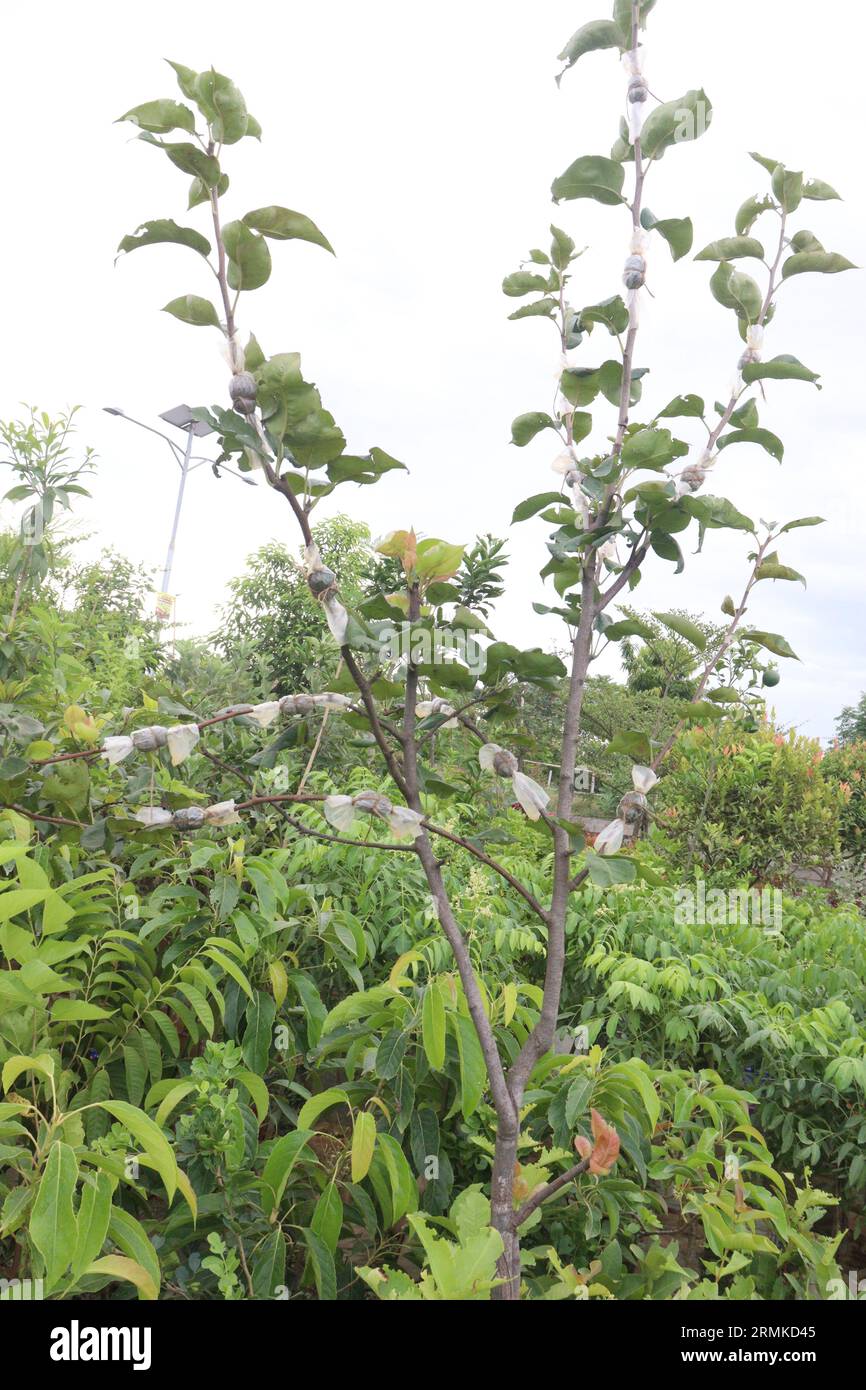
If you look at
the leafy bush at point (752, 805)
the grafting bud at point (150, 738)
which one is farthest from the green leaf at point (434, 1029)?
the leafy bush at point (752, 805)

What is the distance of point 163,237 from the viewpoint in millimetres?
1235

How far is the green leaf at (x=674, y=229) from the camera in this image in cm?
158

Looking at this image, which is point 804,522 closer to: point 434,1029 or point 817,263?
point 817,263

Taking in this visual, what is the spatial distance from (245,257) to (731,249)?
98cm

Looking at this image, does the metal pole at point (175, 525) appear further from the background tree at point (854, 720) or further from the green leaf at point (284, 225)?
the background tree at point (854, 720)

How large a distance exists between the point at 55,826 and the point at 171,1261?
94 cm

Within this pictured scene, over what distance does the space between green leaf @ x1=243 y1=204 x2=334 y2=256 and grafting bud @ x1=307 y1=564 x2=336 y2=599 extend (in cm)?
43

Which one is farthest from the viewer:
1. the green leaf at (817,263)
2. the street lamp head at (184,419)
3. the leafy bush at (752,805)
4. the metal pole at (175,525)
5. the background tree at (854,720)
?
the background tree at (854,720)

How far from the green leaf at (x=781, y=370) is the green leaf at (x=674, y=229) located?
9.3 inches

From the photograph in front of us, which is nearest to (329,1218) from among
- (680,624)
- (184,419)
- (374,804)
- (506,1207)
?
(506,1207)

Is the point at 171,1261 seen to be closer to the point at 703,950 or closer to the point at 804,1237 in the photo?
the point at 804,1237

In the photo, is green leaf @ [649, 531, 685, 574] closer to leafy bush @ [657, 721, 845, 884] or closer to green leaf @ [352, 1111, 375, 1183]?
green leaf @ [352, 1111, 375, 1183]
